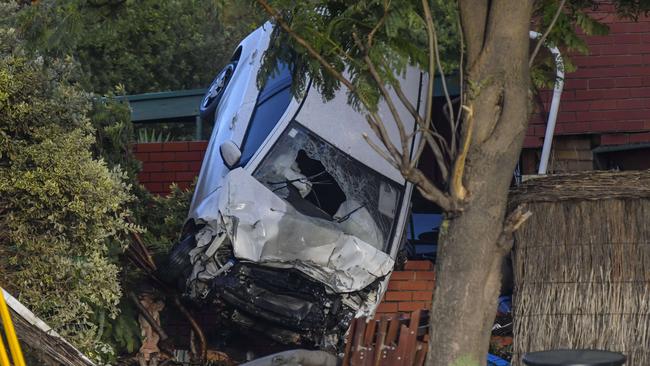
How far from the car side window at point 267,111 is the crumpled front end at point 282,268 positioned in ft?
2.84

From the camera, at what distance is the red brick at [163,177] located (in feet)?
39.8

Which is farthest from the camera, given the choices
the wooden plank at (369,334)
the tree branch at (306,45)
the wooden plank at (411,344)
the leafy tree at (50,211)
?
the wooden plank at (369,334)

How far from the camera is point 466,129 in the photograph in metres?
6.08

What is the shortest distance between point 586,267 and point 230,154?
332cm

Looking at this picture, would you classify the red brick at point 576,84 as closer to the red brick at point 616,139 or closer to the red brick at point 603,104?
the red brick at point 603,104

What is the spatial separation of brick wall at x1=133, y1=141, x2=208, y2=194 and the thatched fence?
5.20 metres

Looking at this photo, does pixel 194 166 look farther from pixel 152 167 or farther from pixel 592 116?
pixel 592 116

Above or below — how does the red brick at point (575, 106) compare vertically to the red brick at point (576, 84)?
below

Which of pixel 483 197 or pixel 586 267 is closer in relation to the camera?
pixel 483 197

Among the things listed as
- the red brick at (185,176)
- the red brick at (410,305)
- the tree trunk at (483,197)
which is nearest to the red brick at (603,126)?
the red brick at (410,305)

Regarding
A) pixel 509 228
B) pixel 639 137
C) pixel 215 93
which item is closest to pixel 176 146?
pixel 215 93

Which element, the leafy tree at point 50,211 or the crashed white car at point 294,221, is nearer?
the leafy tree at point 50,211

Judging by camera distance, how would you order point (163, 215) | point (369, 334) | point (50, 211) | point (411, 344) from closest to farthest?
1. point (50, 211)
2. point (411, 344)
3. point (369, 334)
4. point (163, 215)

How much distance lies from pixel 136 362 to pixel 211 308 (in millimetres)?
790
